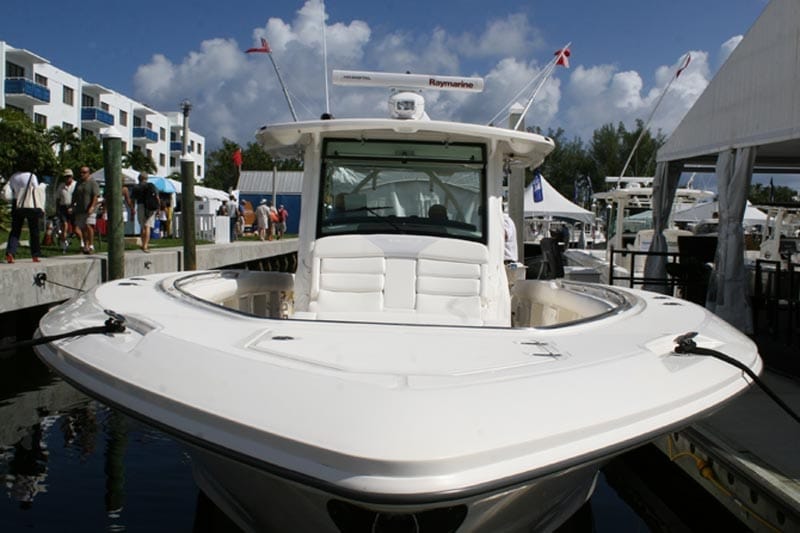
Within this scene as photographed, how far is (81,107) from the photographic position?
5341 centimetres

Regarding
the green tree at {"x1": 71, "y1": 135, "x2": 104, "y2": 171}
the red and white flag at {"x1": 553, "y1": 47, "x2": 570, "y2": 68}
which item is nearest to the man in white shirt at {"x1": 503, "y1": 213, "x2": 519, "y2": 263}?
the red and white flag at {"x1": 553, "y1": 47, "x2": 570, "y2": 68}

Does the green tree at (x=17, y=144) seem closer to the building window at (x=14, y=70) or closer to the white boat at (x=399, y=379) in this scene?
the building window at (x=14, y=70)

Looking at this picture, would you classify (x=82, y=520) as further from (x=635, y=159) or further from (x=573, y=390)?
(x=635, y=159)

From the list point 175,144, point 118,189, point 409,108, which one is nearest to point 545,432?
point 409,108

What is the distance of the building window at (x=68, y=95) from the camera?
168ft

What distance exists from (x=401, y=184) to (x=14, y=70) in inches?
1850

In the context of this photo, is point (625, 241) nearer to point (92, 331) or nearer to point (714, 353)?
point (714, 353)

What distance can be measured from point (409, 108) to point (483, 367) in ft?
9.19

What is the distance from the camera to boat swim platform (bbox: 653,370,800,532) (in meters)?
3.85

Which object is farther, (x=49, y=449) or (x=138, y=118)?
(x=138, y=118)

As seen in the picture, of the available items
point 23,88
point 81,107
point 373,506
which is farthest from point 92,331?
point 81,107

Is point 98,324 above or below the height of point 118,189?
below

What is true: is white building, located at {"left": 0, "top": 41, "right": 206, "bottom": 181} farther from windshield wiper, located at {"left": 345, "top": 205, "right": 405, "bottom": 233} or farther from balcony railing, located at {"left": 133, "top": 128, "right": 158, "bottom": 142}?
windshield wiper, located at {"left": 345, "top": 205, "right": 405, "bottom": 233}

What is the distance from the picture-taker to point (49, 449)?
6.22 meters
